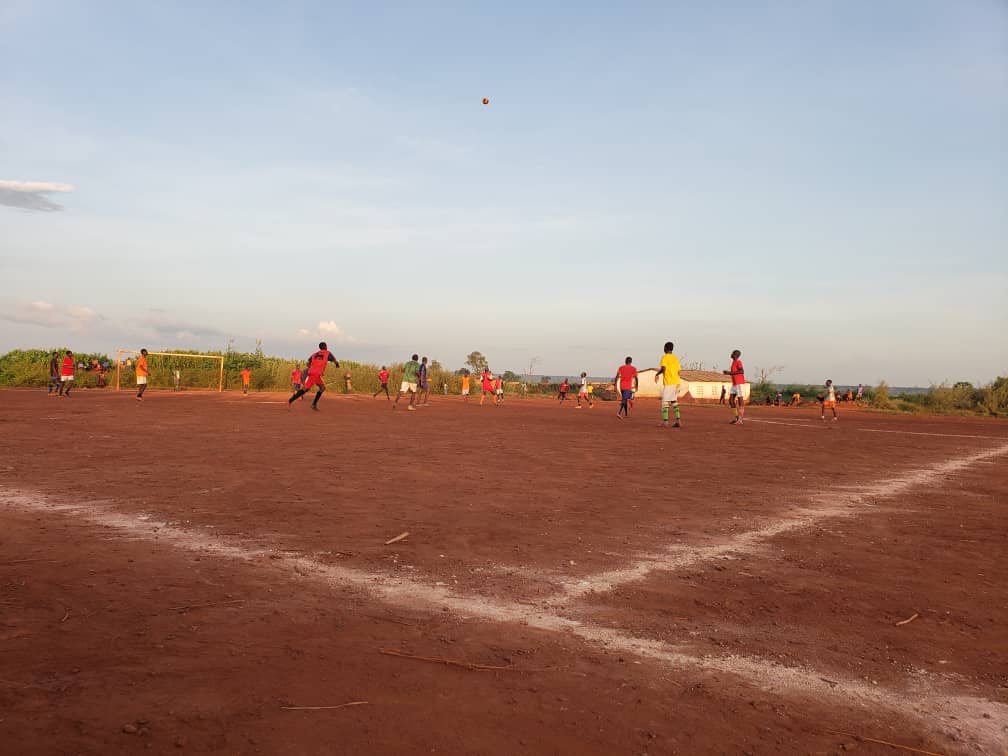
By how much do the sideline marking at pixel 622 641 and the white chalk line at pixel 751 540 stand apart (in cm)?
35

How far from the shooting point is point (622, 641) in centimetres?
376

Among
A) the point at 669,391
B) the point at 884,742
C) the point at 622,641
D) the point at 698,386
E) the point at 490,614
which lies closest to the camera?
the point at 884,742

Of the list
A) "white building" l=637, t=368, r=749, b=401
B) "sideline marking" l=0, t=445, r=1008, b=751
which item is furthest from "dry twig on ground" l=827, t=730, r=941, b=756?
"white building" l=637, t=368, r=749, b=401

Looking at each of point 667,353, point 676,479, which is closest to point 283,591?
point 676,479

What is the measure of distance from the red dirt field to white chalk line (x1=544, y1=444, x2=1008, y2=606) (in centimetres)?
4

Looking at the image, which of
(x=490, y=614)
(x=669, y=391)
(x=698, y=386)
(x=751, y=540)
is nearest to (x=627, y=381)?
(x=669, y=391)

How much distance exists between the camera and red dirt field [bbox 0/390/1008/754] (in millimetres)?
2818

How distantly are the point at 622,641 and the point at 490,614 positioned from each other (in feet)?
2.56

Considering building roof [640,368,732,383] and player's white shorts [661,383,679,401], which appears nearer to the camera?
player's white shorts [661,383,679,401]

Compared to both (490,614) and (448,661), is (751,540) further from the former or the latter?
(448,661)

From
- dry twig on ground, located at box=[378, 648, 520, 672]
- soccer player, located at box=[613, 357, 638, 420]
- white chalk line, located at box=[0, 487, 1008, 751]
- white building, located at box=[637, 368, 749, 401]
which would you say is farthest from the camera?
white building, located at box=[637, 368, 749, 401]

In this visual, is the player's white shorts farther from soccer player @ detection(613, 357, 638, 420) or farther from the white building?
the white building

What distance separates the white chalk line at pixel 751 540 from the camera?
478 centimetres

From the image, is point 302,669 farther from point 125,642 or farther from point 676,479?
point 676,479
